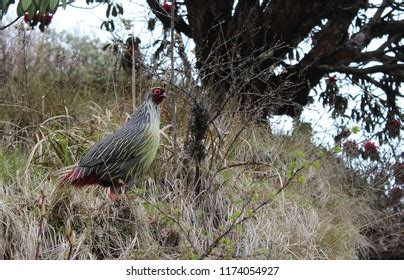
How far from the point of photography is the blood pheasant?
423 cm

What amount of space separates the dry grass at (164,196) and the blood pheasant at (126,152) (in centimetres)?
20

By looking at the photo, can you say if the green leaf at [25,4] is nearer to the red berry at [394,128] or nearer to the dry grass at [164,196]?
the dry grass at [164,196]

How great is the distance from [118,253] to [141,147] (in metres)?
0.64

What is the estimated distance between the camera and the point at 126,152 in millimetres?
4230

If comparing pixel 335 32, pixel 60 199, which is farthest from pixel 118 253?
pixel 335 32

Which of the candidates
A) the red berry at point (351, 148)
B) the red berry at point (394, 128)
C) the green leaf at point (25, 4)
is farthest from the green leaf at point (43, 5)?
the red berry at point (394, 128)

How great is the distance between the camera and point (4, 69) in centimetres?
649

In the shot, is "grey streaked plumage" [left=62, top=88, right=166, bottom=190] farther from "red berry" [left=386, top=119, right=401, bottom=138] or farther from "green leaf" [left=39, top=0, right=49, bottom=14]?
"red berry" [left=386, top=119, right=401, bottom=138]

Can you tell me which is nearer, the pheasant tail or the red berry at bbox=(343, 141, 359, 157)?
the pheasant tail

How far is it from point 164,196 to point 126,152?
78 cm

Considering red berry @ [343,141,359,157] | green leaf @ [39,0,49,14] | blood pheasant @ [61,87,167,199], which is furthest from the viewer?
red berry @ [343,141,359,157]

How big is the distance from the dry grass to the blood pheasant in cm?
20

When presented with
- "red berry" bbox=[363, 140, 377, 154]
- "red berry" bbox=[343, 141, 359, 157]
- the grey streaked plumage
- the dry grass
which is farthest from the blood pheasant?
"red berry" bbox=[363, 140, 377, 154]

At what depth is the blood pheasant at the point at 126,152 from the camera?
423 centimetres
